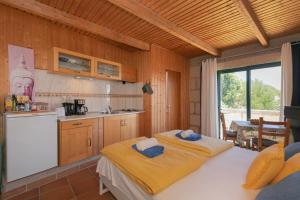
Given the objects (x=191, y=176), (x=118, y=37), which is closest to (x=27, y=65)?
(x=118, y=37)

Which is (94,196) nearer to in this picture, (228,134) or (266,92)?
(228,134)

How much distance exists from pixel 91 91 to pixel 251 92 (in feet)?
12.5

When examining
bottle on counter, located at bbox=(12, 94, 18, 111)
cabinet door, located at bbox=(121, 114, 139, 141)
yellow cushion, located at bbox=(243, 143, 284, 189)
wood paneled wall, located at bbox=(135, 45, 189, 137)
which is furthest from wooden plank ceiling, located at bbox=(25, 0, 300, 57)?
yellow cushion, located at bbox=(243, 143, 284, 189)

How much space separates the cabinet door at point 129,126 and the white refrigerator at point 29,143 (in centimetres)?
137

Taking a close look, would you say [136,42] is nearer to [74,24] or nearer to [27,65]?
[74,24]

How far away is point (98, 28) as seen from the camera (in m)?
2.77

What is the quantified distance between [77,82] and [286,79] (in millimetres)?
4249

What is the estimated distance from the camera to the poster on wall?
2.35 metres

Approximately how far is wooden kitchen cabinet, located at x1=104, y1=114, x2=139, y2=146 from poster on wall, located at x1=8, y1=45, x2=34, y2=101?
1.37m

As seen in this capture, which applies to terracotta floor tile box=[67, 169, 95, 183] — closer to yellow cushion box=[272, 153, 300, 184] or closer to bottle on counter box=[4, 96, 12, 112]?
bottle on counter box=[4, 96, 12, 112]

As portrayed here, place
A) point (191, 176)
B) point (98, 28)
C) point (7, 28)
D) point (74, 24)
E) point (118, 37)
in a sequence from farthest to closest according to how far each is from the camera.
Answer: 1. point (118, 37)
2. point (98, 28)
3. point (74, 24)
4. point (7, 28)
5. point (191, 176)

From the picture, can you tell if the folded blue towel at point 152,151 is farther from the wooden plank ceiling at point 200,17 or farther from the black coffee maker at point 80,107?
the wooden plank ceiling at point 200,17

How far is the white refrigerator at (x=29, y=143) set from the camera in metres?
1.91

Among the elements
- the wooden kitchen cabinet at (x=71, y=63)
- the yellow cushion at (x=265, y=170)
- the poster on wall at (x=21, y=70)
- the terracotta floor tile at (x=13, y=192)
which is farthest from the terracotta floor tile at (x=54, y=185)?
the yellow cushion at (x=265, y=170)
